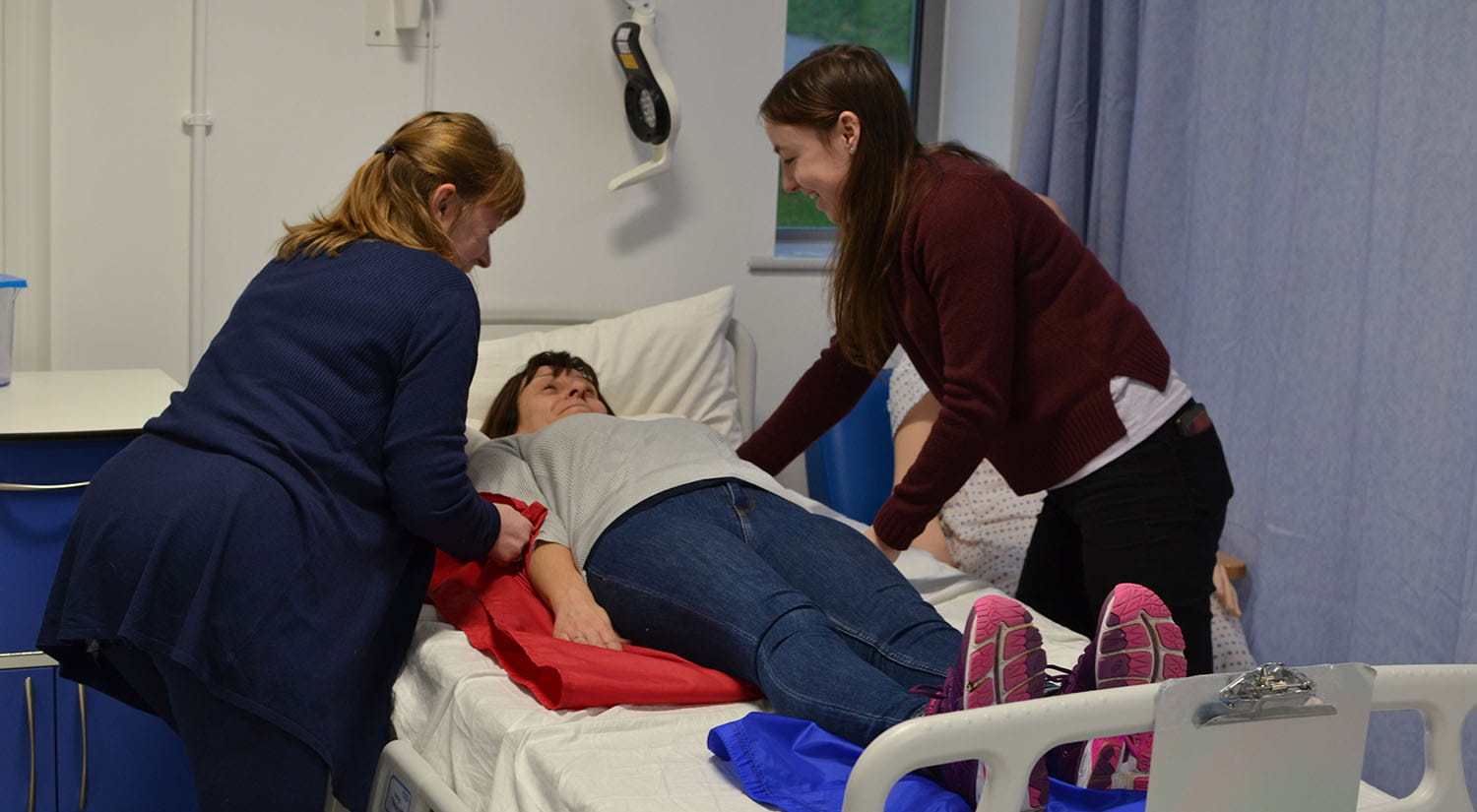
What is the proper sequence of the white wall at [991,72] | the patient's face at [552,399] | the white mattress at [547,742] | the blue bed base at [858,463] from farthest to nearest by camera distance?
the white wall at [991,72] < the blue bed base at [858,463] < the patient's face at [552,399] < the white mattress at [547,742]

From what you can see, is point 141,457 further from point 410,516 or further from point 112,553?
point 410,516

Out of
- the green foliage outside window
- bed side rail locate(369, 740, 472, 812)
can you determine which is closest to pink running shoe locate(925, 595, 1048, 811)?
bed side rail locate(369, 740, 472, 812)

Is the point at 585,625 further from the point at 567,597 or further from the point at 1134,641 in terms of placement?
the point at 1134,641

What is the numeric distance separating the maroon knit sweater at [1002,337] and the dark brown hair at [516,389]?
776 millimetres

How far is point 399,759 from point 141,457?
1.52 feet

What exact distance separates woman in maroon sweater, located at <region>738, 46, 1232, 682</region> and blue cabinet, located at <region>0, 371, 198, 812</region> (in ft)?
3.57

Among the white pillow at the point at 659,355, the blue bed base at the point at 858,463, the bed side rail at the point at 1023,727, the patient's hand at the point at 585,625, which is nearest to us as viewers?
the bed side rail at the point at 1023,727

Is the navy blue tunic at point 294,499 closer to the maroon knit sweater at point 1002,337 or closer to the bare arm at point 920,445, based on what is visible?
the maroon knit sweater at point 1002,337

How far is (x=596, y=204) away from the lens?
2820 millimetres

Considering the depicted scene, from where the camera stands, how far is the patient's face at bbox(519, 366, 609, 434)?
229 cm

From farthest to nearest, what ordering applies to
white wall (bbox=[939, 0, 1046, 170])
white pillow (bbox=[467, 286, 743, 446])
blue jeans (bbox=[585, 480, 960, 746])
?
white wall (bbox=[939, 0, 1046, 170]) < white pillow (bbox=[467, 286, 743, 446]) < blue jeans (bbox=[585, 480, 960, 746])

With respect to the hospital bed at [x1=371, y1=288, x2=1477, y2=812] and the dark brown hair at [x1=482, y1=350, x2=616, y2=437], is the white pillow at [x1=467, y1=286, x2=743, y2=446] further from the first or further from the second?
the hospital bed at [x1=371, y1=288, x2=1477, y2=812]

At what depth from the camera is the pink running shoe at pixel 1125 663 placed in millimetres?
1243

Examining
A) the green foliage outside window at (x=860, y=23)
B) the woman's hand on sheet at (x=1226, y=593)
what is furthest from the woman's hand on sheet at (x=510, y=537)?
the green foliage outside window at (x=860, y=23)
